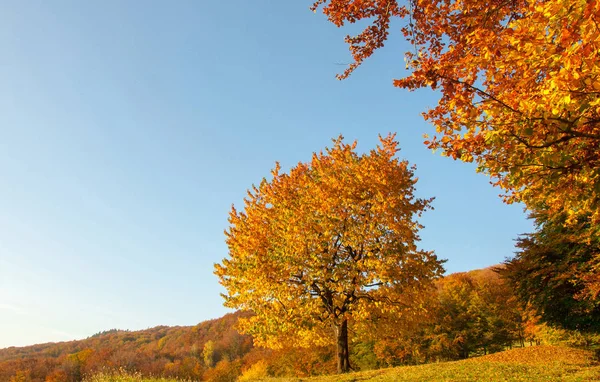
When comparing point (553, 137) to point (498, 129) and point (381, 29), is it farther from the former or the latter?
point (381, 29)

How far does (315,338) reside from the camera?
1711cm

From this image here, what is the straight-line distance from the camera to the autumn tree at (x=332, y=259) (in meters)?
15.4

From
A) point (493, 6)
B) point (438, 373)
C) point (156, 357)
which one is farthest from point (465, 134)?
point (156, 357)

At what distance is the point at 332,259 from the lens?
16.4m

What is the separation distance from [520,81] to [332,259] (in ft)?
41.4

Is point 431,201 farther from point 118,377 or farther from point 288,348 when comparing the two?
point 288,348

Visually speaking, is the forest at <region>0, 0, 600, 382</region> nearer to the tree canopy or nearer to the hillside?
the tree canopy

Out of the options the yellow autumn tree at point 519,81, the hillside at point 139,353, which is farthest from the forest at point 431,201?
the hillside at point 139,353

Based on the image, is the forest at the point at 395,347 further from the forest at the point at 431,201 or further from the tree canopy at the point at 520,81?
the tree canopy at the point at 520,81

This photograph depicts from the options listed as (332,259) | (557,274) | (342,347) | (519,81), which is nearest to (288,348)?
(342,347)

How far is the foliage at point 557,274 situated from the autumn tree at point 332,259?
39.0ft

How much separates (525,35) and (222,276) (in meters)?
16.1

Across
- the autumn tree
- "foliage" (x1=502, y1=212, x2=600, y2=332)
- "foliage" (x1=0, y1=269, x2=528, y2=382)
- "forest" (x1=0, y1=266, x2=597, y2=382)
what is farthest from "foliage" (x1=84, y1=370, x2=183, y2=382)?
"foliage" (x1=502, y1=212, x2=600, y2=332)

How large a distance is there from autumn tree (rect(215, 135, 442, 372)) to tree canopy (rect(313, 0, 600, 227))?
8.66 metres
